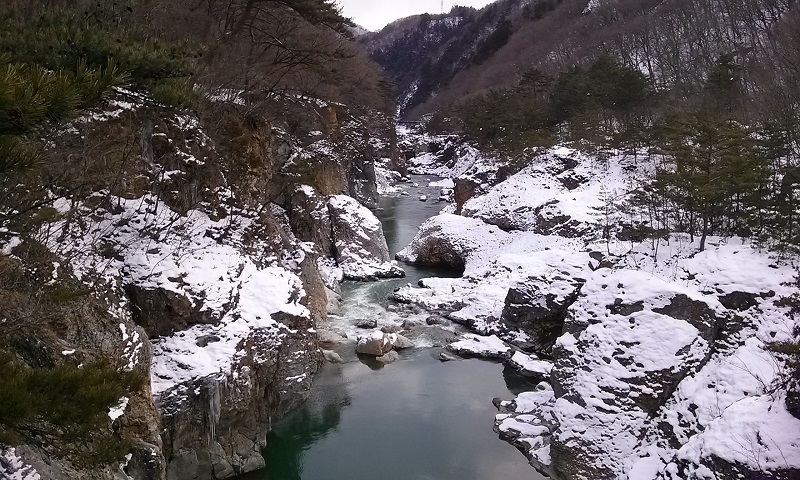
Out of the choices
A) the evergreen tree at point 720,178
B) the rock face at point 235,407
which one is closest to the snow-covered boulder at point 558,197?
the evergreen tree at point 720,178

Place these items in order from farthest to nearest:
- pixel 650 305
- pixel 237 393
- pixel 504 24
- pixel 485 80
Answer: pixel 504 24 → pixel 485 80 → pixel 650 305 → pixel 237 393

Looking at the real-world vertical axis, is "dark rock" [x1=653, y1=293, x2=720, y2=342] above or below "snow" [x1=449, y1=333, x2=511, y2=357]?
above

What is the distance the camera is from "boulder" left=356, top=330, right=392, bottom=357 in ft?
48.7

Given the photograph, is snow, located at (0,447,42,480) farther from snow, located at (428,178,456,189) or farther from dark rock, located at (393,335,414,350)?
snow, located at (428,178,456,189)

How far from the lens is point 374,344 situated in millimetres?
14875

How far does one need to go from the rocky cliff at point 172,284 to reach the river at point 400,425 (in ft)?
2.28

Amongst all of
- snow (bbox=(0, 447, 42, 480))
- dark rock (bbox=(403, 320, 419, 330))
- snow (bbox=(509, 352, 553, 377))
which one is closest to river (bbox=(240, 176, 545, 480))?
snow (bbox=(509, 352, 553, 377))

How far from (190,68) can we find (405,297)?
14.7 metres

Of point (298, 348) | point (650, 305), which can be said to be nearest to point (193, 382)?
point (298, 348)

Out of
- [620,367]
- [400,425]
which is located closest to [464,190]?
[400,425]

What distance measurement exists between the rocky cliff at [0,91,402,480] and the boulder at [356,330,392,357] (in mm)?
2043

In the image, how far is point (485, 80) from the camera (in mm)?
77438

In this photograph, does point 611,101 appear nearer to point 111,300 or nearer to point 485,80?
point 111,300

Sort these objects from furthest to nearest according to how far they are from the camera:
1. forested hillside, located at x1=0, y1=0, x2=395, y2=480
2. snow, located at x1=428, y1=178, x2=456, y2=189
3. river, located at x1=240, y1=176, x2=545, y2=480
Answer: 1. snow, located at x1=428, y1=178, x2=456, y2=189
2. river, located at x1=240, y1=176, x2=545, y2=480
3. forested hillside, located at x1=0, y1=0, x2=395, y2=480
